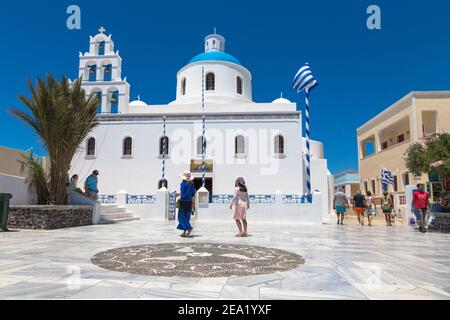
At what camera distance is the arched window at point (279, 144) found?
2155 cm

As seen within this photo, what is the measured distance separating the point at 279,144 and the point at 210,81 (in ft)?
27.0

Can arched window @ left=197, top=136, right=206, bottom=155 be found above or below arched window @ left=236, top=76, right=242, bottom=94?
below

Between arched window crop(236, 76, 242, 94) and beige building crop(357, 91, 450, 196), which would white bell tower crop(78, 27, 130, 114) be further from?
beige building crop(357, 91, 450, 196)

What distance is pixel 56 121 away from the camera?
38.3ft

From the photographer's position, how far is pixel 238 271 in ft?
14.3

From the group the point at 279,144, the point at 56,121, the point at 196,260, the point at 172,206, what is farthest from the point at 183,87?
the point at 196,260

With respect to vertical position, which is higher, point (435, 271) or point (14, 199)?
point (14, 199)

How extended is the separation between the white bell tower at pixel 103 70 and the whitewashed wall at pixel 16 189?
1126 centimetres

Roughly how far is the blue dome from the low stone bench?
19.3 m

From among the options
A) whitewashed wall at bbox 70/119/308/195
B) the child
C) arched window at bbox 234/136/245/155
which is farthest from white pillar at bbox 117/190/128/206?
the child

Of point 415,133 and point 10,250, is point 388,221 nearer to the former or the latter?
point 415,133

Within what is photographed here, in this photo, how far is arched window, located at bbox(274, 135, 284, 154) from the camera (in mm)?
21547
